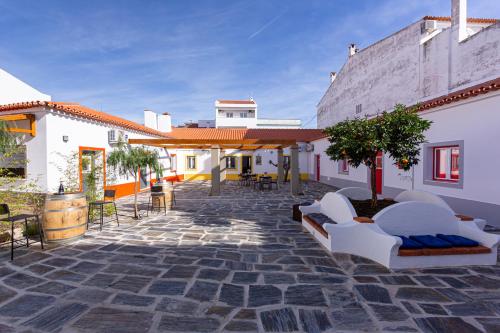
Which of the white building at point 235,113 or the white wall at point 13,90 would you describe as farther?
the white building at point 235,113

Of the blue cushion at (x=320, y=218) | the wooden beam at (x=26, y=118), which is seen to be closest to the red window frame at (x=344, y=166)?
the blue cushion at (x=320, y=218)

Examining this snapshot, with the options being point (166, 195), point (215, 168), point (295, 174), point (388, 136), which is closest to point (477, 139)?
point (388, 136)

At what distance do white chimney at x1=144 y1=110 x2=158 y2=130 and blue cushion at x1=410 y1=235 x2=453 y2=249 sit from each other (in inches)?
718

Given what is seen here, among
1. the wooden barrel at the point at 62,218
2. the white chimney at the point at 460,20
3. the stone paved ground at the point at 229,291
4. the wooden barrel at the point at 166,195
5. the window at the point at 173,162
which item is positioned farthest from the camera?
the window at the point at 173,162

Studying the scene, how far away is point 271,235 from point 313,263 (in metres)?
1.71

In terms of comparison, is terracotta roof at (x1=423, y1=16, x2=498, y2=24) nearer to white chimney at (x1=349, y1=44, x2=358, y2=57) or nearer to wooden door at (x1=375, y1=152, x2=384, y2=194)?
white chimney at (x1=349, y1=44, x2=358, y2=57)

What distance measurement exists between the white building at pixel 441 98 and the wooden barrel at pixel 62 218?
10.1 meters

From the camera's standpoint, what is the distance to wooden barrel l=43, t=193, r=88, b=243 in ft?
16.1

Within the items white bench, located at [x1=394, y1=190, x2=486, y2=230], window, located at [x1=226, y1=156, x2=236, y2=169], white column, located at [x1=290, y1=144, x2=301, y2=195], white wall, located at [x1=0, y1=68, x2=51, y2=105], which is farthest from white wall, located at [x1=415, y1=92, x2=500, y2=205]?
white wall, located at [x1=0, y1=68, x2=51, y2=105]

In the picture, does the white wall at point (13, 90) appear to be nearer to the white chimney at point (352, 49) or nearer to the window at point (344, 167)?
the window at point (344, 167)

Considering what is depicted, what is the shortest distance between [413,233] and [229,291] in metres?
3.70

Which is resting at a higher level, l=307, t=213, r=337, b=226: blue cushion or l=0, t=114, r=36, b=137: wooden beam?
l=0, t=114, r=36, b=137: wooden beam

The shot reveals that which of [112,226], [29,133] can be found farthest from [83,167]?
[112,226]

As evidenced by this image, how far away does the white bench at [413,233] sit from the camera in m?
3.95
